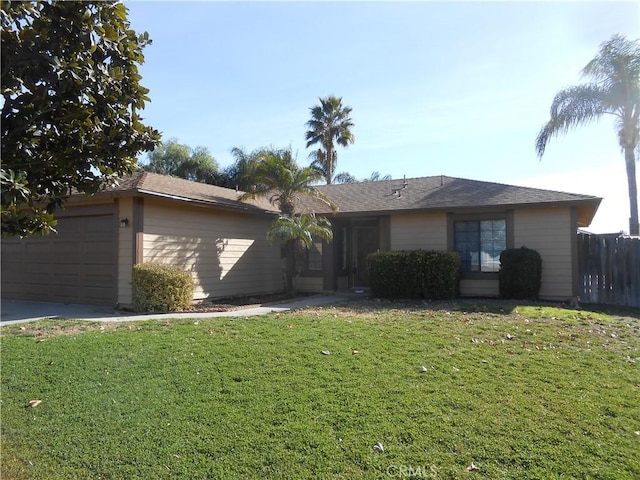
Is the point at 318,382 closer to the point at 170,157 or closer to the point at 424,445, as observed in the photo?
the point at 424,445

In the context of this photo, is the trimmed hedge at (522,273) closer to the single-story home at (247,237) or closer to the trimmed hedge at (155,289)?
the single-story home at (247,237)

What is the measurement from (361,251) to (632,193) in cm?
1313

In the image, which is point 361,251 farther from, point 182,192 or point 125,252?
point 125,252

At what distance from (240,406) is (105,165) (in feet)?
8.19

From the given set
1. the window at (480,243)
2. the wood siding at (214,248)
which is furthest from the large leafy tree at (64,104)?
the window at (480,243)

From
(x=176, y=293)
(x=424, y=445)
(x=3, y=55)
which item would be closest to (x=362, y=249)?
(x=176, y=293)

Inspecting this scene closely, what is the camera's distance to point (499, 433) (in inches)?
149

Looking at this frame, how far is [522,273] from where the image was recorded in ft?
38.5

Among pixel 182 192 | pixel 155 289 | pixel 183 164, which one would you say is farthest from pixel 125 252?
pixel 183 164

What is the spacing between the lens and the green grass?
3.42 metres

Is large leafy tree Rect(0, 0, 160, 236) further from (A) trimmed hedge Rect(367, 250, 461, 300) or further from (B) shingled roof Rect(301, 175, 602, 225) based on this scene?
(B) shingled roof Rect(301, 175, 602, 225)

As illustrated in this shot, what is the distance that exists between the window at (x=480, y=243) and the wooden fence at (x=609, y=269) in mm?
2061

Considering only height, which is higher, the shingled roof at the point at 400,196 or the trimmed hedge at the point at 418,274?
the shingled roof at the point at 400,196

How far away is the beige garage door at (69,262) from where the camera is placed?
1105cm
